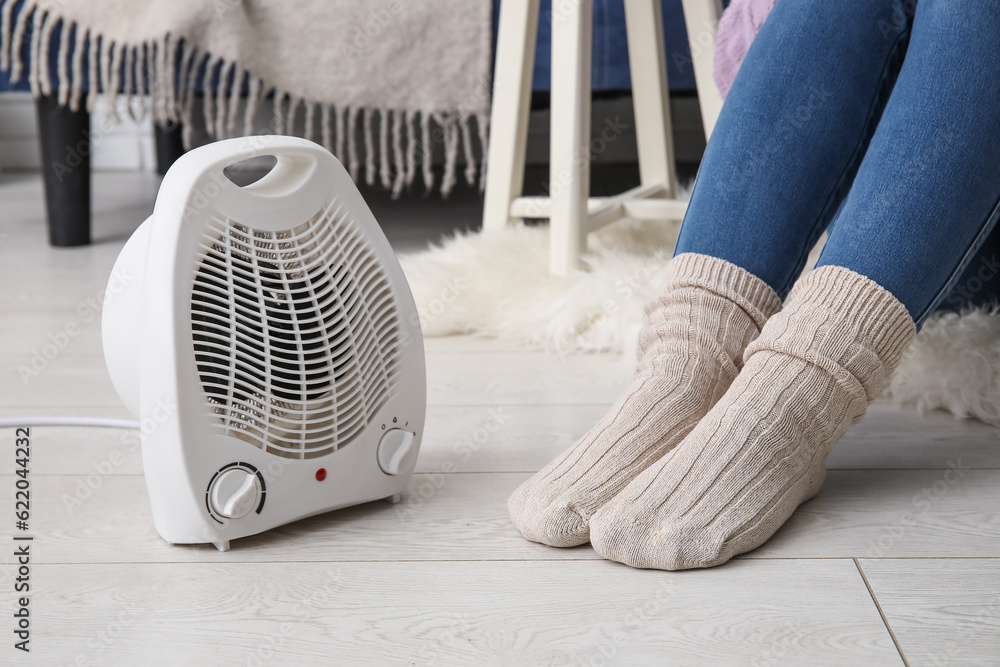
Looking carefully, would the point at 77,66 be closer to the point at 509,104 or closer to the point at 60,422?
the point at 509,104

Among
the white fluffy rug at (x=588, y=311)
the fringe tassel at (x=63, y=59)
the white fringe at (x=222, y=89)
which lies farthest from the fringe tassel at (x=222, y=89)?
the white fluffy rug at (x=588, y=311)

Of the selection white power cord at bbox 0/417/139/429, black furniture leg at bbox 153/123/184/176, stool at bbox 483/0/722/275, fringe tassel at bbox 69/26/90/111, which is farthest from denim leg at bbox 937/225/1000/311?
black furniture leg at bbox 153/123/184/176

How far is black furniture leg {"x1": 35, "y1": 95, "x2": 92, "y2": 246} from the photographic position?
56.4 inches

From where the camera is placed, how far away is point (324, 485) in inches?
21.6

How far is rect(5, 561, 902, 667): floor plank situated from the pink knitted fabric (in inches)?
18.7

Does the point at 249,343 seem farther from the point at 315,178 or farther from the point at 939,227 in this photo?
the point at 939,227

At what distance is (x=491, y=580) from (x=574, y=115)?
0.73 metres

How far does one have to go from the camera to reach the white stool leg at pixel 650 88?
51.6 inches

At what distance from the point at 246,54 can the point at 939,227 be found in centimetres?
111

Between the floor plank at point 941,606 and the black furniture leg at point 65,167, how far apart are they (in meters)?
1.36

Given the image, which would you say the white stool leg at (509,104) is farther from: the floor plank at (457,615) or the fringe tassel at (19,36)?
the floor plank at (457,615)

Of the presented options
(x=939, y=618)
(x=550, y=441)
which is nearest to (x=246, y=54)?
(x=550, y=441)

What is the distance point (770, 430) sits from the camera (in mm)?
528

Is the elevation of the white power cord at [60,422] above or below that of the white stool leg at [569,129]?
below
